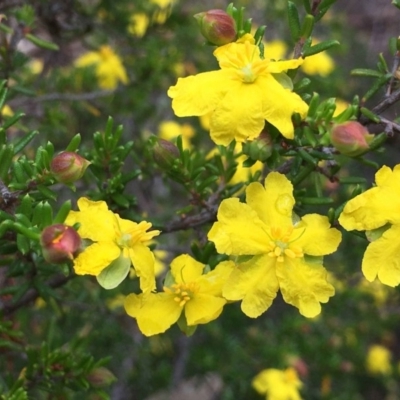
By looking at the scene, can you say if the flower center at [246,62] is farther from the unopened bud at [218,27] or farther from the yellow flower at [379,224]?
the yellow flower at [379,224]

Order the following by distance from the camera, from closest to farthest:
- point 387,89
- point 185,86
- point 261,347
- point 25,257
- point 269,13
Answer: point 185,86 → point 387,89 → point 25,257 → point 261,347 → point 269,13

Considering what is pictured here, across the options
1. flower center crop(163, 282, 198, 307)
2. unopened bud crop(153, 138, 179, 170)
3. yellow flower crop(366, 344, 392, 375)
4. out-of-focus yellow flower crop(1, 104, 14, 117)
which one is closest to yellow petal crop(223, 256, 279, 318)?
flower center crop(163, 282, 198, 307)

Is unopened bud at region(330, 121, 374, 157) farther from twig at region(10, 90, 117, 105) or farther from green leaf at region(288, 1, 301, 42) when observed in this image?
twig at region(10, 90, 117, 105)

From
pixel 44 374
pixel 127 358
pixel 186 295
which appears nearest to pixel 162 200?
pixel 127 358

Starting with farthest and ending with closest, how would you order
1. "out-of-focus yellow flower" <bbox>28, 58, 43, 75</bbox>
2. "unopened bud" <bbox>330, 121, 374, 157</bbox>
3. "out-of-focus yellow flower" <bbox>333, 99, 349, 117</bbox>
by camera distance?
1. "out-of-focus yellow flower" <bbox>28, 58, 43, 75</bbox>
2. "out-of-focus yellow flower" <bbox>333, 99, 349, 117</bbox>
3. "unopened bud" <bbox>330, 121, 374, 157</bbox>

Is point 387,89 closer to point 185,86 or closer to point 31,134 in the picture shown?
point 185,86

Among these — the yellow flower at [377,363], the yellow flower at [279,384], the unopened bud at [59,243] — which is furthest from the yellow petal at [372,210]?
the yellow flower at [377,363]
